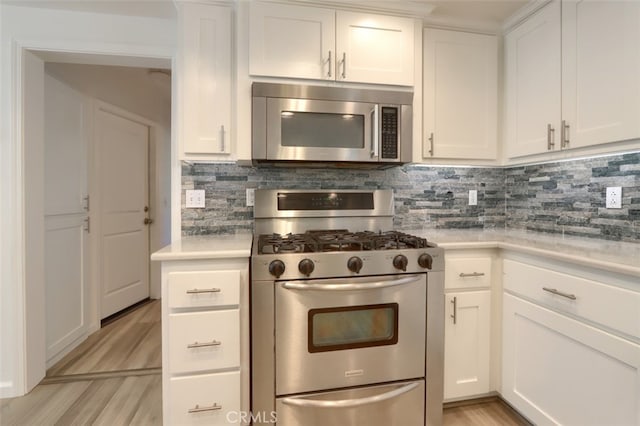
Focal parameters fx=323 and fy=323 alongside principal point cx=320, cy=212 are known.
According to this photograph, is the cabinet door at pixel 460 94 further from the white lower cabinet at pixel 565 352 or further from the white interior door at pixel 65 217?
the white interior door at pixel 65 217

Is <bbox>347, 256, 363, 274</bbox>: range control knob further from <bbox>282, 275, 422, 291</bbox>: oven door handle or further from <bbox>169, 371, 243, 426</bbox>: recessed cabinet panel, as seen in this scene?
<bbox>169, 371, 243, 426</bbox>: recessed cabinet panel

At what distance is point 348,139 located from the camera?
1.79m

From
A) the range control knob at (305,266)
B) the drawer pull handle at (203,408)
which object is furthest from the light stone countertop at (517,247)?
the drawer pull handle at (203,408)

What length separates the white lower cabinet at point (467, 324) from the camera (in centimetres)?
174

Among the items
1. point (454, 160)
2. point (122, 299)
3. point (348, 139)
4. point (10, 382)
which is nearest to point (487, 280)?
point (454, 160)

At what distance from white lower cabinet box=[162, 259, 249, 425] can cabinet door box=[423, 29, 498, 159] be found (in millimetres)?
1414

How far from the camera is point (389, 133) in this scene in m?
1.81

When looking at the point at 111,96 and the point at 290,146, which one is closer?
the point at 290,146

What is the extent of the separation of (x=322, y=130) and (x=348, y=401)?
1.36 m

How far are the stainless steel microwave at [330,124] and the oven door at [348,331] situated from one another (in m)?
0.68

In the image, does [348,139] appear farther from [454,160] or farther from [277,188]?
[454,160]

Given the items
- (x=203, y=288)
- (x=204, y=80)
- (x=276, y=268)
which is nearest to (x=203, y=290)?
(x=203, y=288)

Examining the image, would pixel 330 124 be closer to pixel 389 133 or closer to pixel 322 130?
pixel 322 130

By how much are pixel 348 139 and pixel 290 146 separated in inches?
12.9
